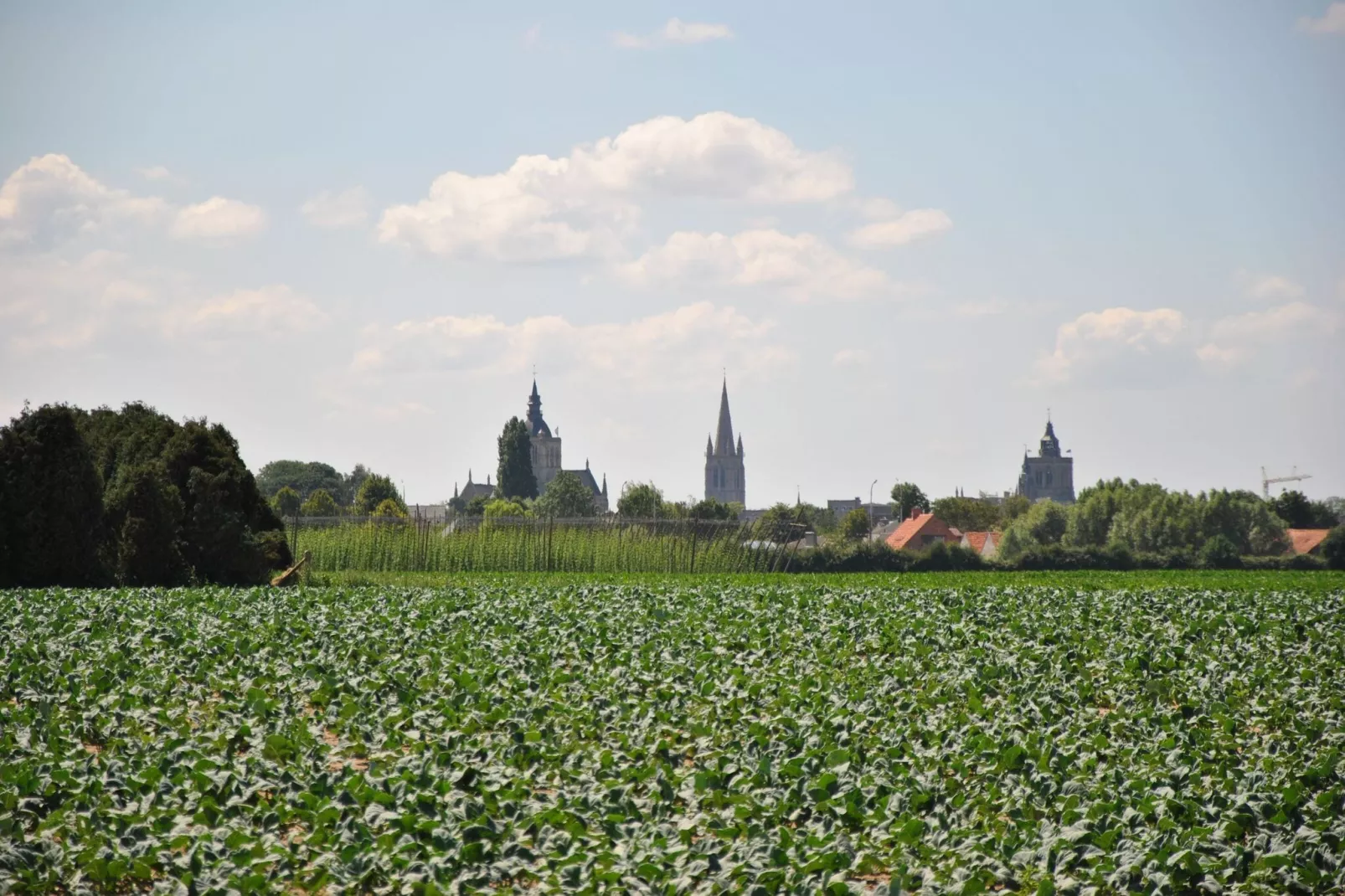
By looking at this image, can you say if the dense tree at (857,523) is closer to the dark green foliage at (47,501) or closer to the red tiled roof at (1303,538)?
the red tiled roof at (1303,538)

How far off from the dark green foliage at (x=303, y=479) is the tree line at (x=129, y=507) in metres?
95.2

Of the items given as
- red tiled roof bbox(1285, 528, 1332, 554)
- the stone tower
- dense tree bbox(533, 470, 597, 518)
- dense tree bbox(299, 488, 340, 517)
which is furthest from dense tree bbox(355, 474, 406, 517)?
the stone tower

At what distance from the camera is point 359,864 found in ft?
22.1

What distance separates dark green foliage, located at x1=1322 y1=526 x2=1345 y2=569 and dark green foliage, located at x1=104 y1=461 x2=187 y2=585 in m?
45.0

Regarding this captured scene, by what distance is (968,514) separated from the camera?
105312 millimetres

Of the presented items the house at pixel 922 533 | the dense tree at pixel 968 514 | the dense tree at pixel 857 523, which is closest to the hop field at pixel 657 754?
the house at pixel 922 533

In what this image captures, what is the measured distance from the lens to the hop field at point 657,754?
686 cm

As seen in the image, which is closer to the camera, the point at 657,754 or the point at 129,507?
the point at 657,754

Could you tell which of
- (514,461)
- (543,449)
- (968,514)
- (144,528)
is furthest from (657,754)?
(543,449)

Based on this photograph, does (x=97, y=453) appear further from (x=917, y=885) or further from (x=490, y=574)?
(x=917, y=885)

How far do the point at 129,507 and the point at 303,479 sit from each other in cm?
10173

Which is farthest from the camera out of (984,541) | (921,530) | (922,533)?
(922,533)

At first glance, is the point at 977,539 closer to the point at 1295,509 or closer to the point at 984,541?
the point at 984,541

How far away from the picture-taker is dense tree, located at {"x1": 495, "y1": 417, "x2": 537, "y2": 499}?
11069 centimetres
